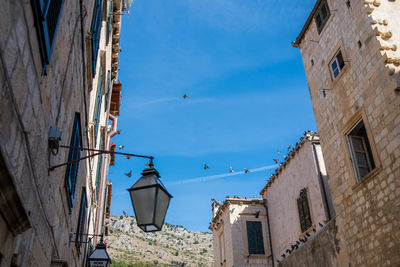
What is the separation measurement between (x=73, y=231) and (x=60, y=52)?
4177mm

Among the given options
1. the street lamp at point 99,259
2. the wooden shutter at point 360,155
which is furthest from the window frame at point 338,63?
the street lamp at point 99,259

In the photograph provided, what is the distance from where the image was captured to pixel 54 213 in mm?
5461

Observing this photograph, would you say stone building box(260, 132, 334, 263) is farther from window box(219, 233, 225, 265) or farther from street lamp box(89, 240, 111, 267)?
street lamp box(89, 240, 111, 267)

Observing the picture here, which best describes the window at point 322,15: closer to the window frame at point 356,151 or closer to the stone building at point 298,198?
the window frame at point 356,151

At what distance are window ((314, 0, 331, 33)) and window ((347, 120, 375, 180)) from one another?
4181 mm

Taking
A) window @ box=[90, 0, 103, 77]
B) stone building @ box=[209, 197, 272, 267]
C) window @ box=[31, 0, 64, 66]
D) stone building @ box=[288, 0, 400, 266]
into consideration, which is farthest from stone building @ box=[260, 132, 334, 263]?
window @ box=[31, 0, 64, 66]

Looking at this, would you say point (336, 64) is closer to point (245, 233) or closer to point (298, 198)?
point (298, 198)

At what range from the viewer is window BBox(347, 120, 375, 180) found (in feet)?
34.2

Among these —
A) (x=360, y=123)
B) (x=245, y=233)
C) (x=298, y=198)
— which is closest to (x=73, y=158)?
(x=360, y=123)

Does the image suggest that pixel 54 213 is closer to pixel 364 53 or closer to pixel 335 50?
pixel 364 53

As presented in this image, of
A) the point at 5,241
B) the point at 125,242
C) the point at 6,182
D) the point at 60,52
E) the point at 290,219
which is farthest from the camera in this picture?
the point at 125,242

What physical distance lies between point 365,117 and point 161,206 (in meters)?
7.44

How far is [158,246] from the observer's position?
Answer: 295ft

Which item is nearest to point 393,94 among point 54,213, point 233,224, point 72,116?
point 72,116
